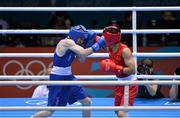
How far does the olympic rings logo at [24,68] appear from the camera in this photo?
7.82 m

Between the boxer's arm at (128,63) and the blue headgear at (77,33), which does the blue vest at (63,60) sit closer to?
the blue headgear at (77,33)

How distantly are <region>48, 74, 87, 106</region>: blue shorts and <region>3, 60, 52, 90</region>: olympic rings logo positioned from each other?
2.69m

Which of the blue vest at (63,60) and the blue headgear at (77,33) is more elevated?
the blue headgear at (77,33)

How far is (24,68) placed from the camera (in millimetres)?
7844

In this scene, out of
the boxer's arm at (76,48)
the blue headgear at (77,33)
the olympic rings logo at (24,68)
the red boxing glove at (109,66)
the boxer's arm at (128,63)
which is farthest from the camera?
the olympic rings logo at (24,68)

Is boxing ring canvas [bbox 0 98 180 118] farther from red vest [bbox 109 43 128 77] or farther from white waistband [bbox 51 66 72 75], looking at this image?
red vest [bbox 109 43 128 77]

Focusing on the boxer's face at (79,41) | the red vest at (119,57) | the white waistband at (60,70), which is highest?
the boxer's face at (79,41)

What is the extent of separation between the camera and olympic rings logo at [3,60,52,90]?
782cm

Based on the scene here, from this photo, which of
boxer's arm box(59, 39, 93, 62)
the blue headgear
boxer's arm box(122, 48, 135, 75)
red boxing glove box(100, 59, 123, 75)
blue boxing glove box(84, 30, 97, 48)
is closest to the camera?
red boxing glove box(100, 59, 123, 75)

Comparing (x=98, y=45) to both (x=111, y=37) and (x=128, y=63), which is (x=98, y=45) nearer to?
(x=111, y=37)

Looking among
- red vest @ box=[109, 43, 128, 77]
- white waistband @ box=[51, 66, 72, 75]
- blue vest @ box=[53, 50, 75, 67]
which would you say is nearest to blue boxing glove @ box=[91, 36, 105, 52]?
red vest @ box=[109, 43, 128, 77]

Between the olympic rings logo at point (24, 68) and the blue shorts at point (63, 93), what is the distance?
8.83 feet

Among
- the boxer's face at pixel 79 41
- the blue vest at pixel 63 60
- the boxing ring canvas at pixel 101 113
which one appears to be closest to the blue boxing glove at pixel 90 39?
the boxer's face at pixel 79 41
